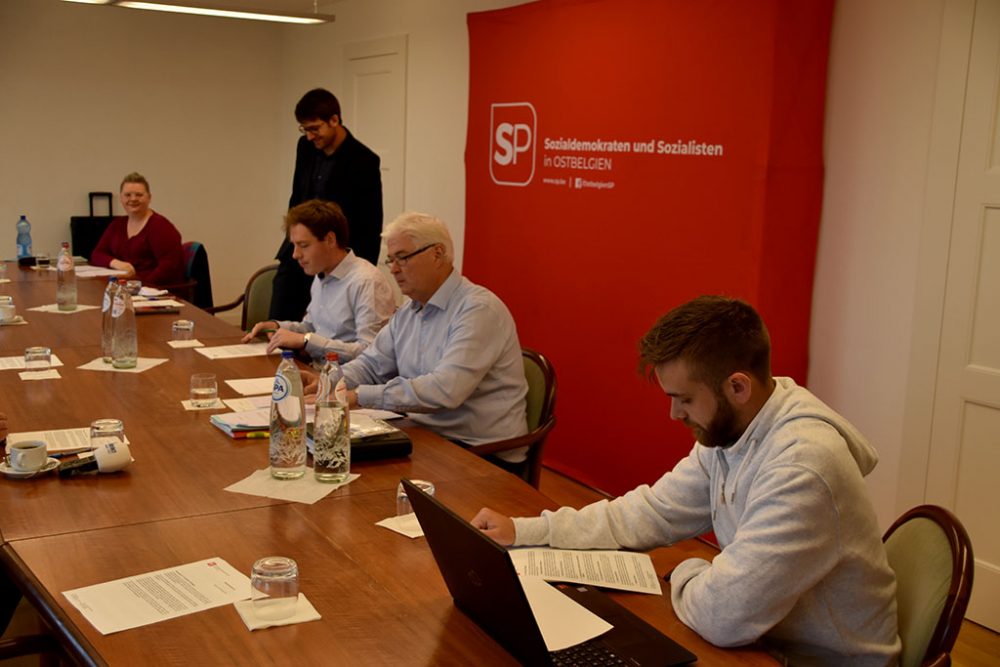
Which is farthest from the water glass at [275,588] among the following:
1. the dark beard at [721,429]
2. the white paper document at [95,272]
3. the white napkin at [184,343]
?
the white paper document at [95,272]

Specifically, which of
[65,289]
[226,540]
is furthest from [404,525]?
[65,289]

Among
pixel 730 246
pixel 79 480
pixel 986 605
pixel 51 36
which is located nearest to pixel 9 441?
pixel 79 480

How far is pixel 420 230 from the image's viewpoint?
323 centimetres

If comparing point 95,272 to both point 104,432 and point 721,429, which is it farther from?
point 721,429

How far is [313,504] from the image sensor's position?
221 cm

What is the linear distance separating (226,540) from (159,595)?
26 cm

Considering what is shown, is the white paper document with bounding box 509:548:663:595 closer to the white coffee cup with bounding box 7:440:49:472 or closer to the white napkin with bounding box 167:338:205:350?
the white coffee cup with bounding box 7:440:49:472

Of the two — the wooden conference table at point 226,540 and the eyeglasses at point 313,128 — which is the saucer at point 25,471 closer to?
the wooden conference table at point 226,540

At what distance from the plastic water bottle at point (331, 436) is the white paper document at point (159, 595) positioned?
0.50m

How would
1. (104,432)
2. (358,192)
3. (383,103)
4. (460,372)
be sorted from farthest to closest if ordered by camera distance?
(383,103), (358,192), (460,372), (104,432)

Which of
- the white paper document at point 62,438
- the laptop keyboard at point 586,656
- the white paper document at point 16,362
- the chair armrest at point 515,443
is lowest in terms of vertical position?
the chair armrest at point 515,443

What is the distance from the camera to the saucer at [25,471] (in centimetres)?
229

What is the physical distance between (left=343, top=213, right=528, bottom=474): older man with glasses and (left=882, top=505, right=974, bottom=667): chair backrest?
143 centimetres

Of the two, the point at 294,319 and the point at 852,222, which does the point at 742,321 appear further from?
the point at 294,319
